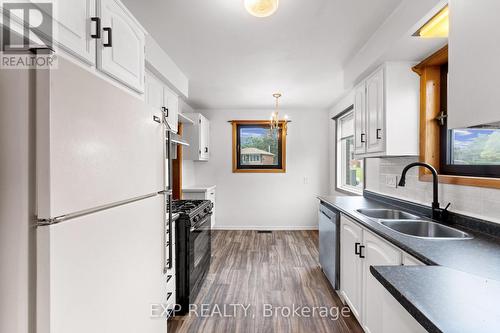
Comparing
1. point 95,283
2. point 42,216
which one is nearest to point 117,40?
point 42,216

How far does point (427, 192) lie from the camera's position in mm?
2025

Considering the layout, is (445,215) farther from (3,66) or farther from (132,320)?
(3,66)

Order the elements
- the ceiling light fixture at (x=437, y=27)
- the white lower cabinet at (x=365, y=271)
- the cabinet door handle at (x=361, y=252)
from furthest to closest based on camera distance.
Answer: the cabinet door handle at (x=361, y=252), the ceiling light fixture at (x=437, y=27), the white lower cabinet at (x=365, y=271)

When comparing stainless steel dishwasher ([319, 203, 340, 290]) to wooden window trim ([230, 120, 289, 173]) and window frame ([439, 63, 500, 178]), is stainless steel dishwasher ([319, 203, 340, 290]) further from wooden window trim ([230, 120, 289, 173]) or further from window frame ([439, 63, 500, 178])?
wooden window trim ([230, 120, 289, 173])

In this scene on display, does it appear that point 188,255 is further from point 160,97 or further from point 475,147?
point 475,147

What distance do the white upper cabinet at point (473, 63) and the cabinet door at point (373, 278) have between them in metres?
0.81

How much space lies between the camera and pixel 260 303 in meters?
2.32

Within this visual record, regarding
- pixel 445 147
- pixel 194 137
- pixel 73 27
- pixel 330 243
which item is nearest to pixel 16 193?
pixel 73 27

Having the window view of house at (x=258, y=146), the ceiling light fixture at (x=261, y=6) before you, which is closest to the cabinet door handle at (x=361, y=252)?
the ceiling light fixture at (x=261, y=6)

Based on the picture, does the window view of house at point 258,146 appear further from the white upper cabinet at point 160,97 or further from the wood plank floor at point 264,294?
the white upper cabinet at point 160,97

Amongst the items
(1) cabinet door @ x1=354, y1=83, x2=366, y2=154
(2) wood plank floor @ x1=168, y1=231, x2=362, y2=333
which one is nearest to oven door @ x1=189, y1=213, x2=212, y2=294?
(2) wood plank floor @ x1=168, y1=231, x2=362, y2=333

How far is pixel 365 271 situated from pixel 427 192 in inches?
34.6

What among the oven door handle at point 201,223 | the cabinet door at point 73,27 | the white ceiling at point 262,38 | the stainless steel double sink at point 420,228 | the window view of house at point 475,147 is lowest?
the oven door handle at point 201,223

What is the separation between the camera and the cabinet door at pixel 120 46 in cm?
128
